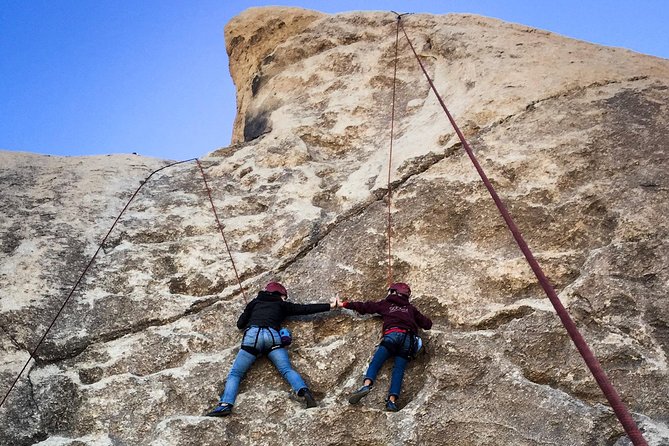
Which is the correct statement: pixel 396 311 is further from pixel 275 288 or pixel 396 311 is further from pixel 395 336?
pixel 275 288

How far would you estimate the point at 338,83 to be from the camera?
35.0ft

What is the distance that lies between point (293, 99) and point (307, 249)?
4679 mm

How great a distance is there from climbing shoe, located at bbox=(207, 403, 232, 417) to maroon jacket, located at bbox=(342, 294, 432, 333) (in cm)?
138

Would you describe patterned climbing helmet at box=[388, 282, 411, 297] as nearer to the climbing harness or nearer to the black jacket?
the black jacket

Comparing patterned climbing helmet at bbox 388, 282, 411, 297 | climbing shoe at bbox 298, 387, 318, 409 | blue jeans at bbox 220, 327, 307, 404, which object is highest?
patterned climbing helmet at bbox 388, 282, 411, 297

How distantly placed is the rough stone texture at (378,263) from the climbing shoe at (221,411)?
9cm

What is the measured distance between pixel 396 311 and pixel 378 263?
3.45 ft

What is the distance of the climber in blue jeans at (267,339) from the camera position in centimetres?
501

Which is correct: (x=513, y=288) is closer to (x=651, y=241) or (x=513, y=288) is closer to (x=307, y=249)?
(x=651, y=241)

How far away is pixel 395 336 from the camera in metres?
5.11

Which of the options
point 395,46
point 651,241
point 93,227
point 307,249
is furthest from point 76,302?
point 395,46

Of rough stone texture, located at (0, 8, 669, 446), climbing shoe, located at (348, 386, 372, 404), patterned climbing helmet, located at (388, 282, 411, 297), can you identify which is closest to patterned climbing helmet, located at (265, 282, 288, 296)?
rough stone texture, located at (0, 8, 669, 446)

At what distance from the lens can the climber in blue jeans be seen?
5.01m

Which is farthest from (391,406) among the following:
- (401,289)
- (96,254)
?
(96,254)
